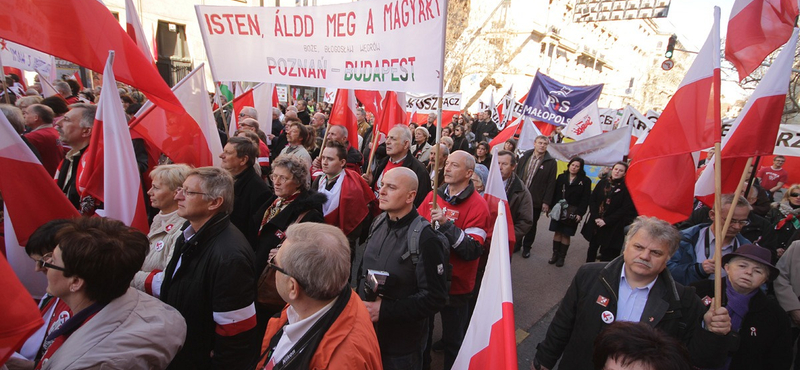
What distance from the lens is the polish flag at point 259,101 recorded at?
6891mm

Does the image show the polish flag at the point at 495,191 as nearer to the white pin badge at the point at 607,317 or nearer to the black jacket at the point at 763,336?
the white pin badge at the point at 607,317

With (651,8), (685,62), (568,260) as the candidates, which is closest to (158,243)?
(568,260)

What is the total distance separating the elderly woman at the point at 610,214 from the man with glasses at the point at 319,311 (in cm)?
486

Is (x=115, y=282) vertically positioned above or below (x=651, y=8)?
below

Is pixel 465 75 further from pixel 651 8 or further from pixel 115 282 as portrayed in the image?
pixel 115 282

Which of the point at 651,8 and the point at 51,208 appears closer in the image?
the point at 51,208

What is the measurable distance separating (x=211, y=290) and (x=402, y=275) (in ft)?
3.42

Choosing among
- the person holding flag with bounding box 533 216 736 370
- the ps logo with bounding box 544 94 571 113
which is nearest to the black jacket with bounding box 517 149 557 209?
the ps logo with bounding box 544 94 571 113

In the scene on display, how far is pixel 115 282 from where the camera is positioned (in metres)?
1.67

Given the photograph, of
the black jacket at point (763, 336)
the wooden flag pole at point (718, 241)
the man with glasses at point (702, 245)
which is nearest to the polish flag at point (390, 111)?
the man with glasses at point (702, 245)

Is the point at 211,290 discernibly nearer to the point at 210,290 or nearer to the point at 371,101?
the point at 210,290

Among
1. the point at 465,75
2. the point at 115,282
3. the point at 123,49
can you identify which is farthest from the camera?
the point at 465,75

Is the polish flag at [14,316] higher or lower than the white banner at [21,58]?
lower

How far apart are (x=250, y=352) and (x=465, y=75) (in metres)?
32.2
